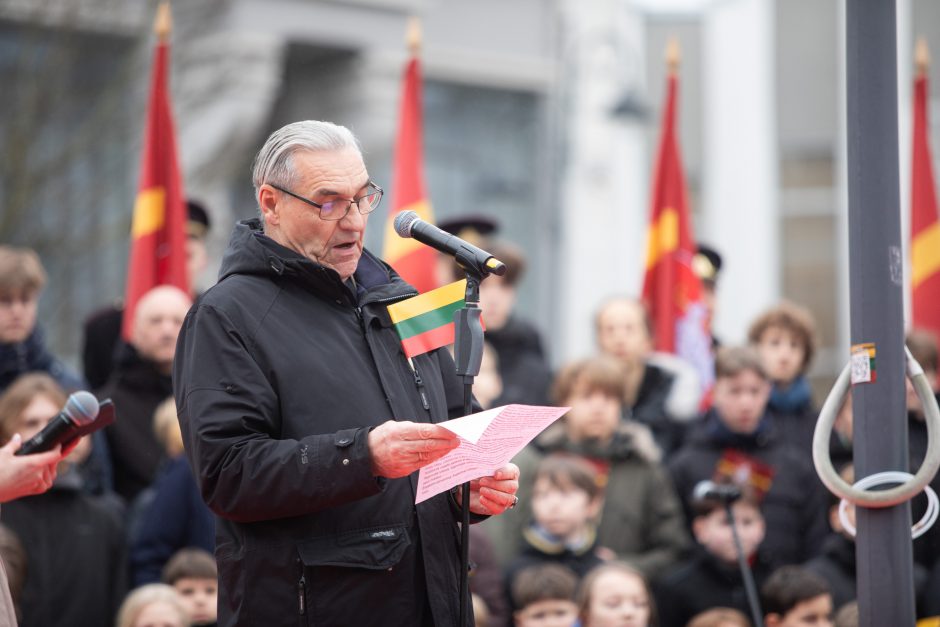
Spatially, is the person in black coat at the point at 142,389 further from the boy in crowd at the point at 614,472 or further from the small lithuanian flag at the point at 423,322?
the small lithuanian flag at the point at 423,322

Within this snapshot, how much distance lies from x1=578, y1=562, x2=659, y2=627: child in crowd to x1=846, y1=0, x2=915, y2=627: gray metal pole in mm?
1829

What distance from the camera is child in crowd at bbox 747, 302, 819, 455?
6750 millimetres

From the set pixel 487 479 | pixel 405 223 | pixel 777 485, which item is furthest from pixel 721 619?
pixel 405 223

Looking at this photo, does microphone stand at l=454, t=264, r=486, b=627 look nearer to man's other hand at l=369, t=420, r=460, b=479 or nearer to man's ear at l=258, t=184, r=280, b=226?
man's other hand at l=369, t=420, r=460, b=479

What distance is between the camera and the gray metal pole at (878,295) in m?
3.60

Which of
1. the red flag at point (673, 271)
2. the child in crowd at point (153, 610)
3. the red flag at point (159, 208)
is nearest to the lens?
the child in crowd at point (153, 610)

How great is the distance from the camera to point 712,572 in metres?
5.95

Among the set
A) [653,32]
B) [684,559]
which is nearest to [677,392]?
[684,559]

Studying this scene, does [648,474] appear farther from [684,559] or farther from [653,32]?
[653,32]

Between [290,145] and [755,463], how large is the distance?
11.7 ft

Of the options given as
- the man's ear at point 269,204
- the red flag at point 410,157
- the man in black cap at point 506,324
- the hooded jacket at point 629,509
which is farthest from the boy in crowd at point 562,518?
the man's ear at point 269,204

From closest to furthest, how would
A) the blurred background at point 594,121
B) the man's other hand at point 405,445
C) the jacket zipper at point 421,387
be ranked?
the man's other hand at point 405,445 < the jacket zipper at point 421,387 < the blurred background at point 594,121

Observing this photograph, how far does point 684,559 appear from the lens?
606 cm

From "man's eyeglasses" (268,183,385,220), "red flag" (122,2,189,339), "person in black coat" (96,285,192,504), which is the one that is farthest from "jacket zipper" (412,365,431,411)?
"red flag" (122,2,189,339)
